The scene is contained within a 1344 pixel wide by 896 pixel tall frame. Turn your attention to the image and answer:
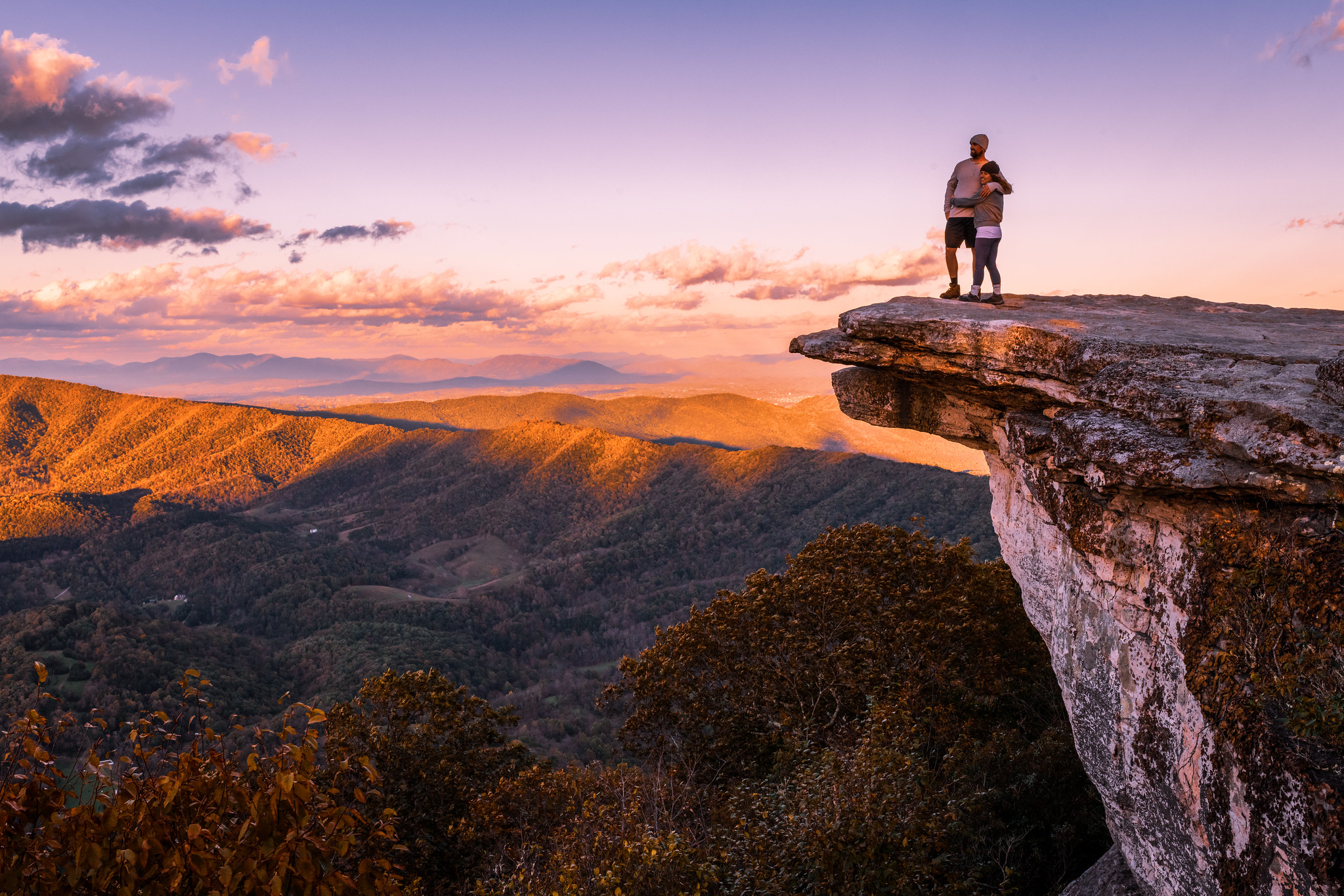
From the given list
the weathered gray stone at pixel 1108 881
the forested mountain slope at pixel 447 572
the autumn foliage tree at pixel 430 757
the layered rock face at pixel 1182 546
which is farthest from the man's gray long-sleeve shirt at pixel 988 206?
the forested mountain slope at pixel 447 572

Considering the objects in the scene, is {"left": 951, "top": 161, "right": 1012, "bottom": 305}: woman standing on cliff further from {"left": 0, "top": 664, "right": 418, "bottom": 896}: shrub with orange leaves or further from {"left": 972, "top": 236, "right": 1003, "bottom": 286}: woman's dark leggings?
{"left": 0, "top": 664, "right": 418, "bottom": 896}: shrub with orange leaves

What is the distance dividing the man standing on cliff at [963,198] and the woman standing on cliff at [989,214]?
11 cm

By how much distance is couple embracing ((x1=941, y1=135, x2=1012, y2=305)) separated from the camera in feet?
43.7

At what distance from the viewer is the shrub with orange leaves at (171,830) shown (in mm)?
4289

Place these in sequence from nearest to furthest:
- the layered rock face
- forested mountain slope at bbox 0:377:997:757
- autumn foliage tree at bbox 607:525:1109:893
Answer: the layered rock face → autumn foliage tree at bbox 607:525:1109:893 → forested mountain slope at bbox 0:377:997:757

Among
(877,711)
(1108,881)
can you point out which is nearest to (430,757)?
(877,711)

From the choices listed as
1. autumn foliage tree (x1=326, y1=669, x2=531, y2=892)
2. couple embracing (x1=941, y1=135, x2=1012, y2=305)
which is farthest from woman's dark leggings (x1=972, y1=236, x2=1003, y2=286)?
autumn foliage tree (x1=326, y1=669, x2=531, y2=892)

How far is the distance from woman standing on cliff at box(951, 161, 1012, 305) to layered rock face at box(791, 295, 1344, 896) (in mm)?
1060

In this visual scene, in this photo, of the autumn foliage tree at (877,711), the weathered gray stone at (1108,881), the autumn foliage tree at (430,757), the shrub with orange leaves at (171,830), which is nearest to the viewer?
the shrub with orange leaves at (171,830)

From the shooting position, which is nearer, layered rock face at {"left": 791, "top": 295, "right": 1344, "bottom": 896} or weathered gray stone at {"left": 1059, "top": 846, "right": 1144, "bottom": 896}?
layered rock face at {"left": 791, "top": 295, "right": 1344, "bottom": 896}

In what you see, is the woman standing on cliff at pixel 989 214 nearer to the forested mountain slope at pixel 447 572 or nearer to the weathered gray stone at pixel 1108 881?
the weathered gray stone at pixel 1108 881

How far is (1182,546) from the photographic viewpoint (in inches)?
356

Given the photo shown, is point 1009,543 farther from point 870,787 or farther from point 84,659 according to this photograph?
point 84,659

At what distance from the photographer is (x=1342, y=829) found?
20.3 ft
